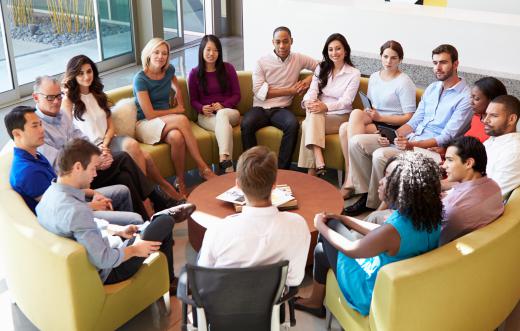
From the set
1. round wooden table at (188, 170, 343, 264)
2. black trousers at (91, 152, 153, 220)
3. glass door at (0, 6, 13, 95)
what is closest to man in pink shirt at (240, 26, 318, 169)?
round wooden table at (188, 170, 343, 264)

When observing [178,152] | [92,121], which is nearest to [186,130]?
[178,152]

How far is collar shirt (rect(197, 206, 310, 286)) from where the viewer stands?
2625 millimetres

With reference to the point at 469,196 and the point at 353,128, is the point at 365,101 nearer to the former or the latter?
the point at 353,128

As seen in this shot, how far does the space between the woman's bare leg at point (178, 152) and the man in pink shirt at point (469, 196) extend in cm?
250

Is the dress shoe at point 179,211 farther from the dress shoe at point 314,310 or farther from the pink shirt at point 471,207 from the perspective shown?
the pink shirt at point 471,207

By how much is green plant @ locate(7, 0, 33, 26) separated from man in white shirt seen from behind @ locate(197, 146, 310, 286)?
5.87 meters

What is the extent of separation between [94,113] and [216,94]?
1.21m

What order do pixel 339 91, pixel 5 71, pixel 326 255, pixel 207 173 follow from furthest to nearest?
pixel 5 71 < pixel 339 91 < pixel 207 173 < pixel 326 255

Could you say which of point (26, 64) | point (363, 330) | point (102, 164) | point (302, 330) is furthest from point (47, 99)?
point (26, 64)

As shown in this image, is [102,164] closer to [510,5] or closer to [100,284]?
[100,284]

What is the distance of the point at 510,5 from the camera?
320 inches

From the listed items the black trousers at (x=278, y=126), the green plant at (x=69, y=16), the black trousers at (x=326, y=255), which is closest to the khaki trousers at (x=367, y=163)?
the black trousers at (x=278, y=126)

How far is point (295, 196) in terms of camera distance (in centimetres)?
429

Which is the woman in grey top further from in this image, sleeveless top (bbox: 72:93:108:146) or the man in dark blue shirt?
the man in dark blue shirt
